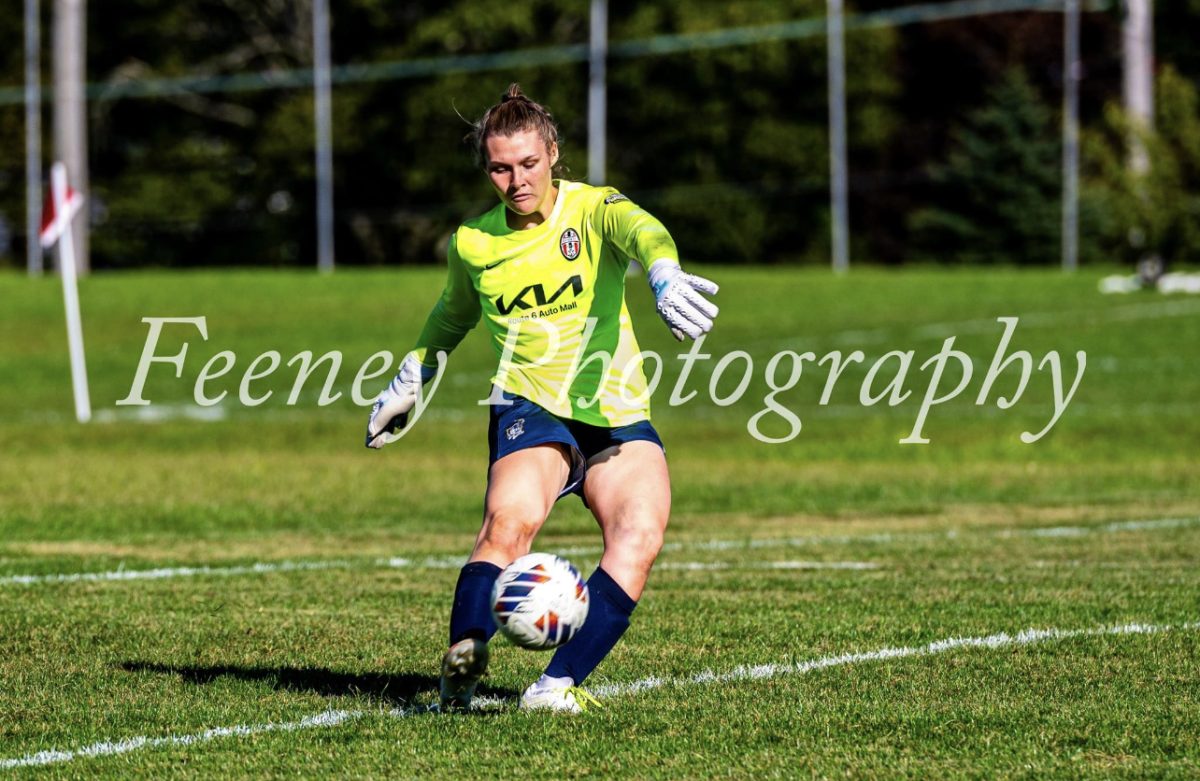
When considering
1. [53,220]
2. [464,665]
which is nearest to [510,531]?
[464,665]

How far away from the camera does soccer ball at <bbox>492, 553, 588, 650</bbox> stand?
20.2 feet

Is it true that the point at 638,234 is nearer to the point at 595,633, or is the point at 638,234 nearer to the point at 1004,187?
the point at 595,633

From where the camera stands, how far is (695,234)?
182 ft

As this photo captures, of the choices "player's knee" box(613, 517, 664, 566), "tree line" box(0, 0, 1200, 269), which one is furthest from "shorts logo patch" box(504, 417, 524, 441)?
"tree line" box(0, 0, 1200, 269)

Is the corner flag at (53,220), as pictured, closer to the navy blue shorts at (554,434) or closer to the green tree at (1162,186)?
the navy blue shorts at (554,434)

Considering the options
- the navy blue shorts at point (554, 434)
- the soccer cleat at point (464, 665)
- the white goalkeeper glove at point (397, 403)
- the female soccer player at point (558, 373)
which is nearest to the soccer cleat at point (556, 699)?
the female soccer player at point (558, 373)

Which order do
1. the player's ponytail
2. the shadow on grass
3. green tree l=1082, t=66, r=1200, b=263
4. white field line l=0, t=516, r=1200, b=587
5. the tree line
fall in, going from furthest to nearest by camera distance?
the tree line < green tree l=1082, t=66, r=1200, b=263 < white field line l=0, t=516, r=1200, b=587 < the shadow on grass < the player's ponytail

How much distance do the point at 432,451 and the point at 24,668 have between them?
48.9 feet

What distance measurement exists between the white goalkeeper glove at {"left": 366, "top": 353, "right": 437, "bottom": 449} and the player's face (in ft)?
2.80

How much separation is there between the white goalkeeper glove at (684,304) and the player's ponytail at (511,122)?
75 centimetres

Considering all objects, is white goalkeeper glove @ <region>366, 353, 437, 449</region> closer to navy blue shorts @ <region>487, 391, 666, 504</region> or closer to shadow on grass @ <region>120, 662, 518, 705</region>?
navy blue shorts @ <region>487, 391, 666, 504</region>

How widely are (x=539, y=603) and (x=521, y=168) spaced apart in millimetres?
1574

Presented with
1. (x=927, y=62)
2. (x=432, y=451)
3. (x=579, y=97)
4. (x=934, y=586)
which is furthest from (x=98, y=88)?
(x=934, y=586)

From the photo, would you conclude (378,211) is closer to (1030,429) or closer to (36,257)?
(36,257)
